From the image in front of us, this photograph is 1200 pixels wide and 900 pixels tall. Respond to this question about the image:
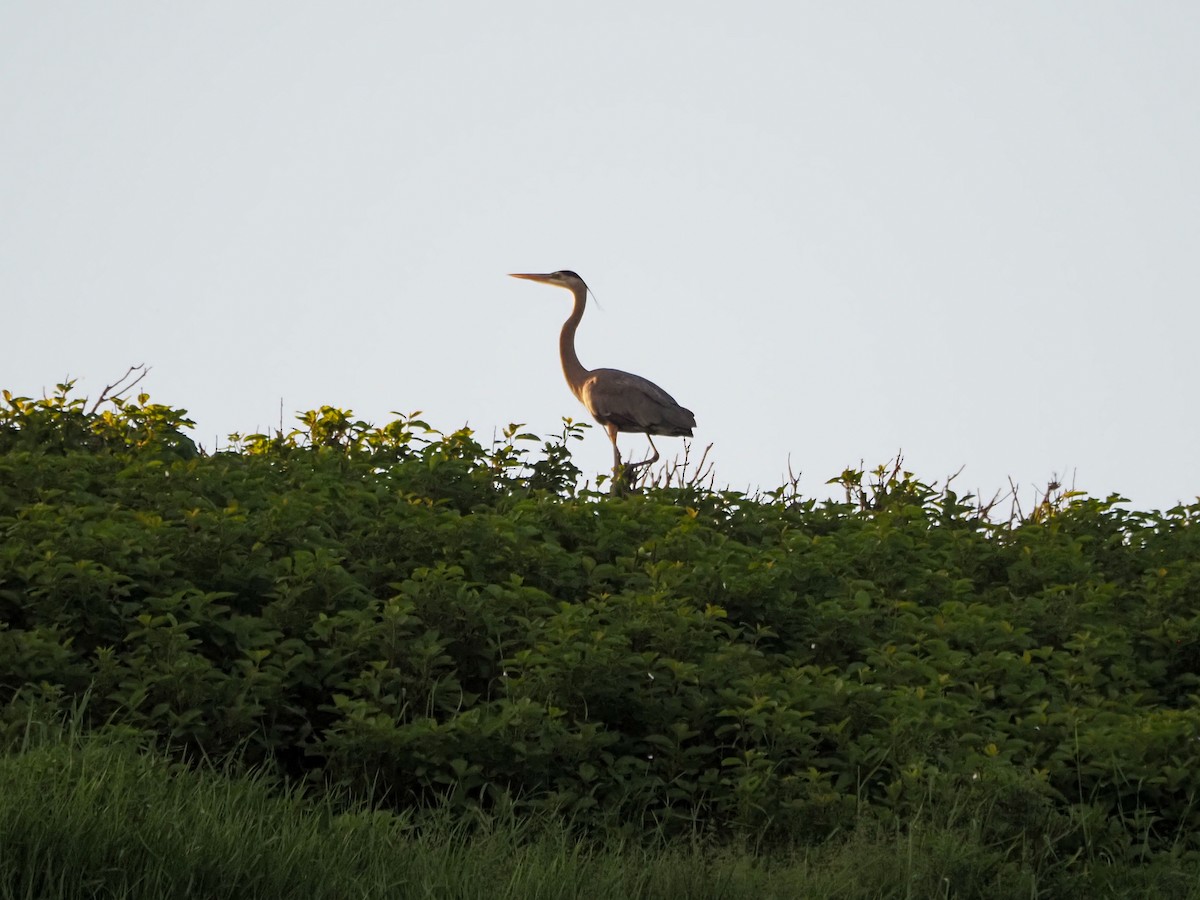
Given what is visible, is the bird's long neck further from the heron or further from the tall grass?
the tall grass

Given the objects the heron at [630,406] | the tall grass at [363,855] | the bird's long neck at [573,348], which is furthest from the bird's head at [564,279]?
the tall grass at [363,855]

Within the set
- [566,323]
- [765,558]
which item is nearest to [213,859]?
[765,558]

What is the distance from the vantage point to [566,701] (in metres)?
6.47

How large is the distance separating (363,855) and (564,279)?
13.7m

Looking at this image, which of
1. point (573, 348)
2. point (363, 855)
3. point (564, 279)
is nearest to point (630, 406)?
point (573, 348)

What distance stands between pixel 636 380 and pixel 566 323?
1856 millimetres

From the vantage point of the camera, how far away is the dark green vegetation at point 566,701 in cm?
563

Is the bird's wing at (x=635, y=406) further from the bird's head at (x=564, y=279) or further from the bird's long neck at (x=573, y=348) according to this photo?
the bird's head at (x=564, y=279)

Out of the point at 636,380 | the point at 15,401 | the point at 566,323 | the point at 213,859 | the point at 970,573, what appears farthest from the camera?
the point at 566,323

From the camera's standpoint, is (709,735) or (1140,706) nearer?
(709,735)

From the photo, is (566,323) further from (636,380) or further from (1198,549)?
(1198,549)

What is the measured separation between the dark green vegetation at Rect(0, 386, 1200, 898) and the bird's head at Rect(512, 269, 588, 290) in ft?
32.9

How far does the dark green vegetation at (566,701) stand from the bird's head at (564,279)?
32.9 ft

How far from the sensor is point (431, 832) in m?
5.84
